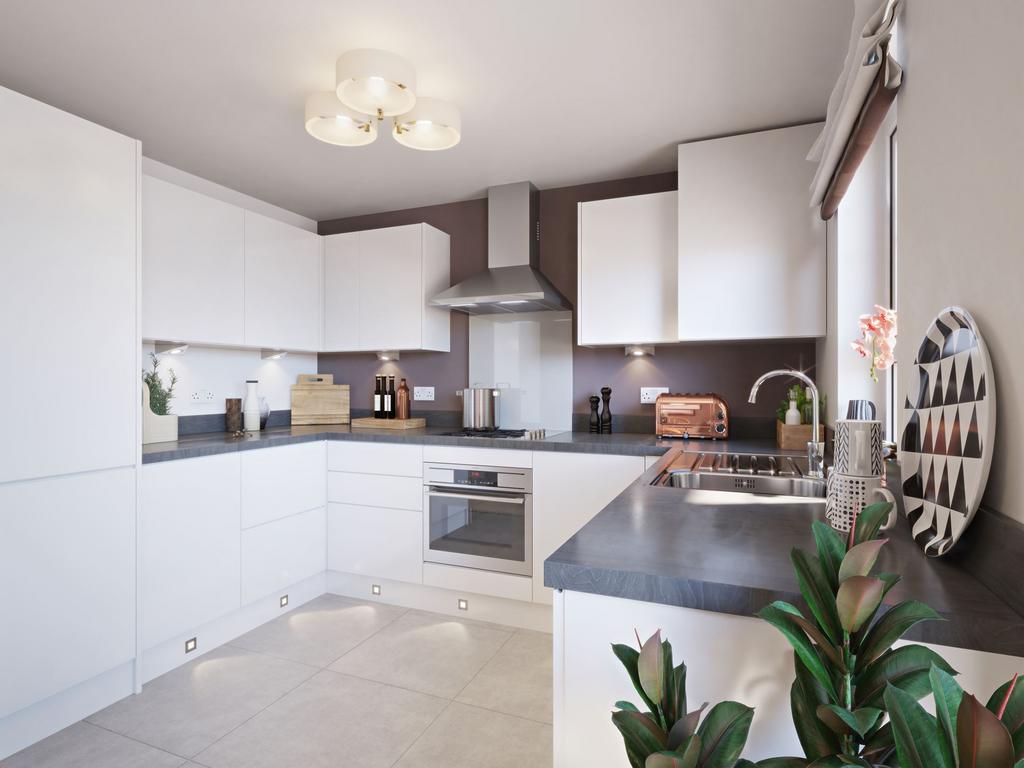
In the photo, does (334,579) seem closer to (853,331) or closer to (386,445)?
(386,445)

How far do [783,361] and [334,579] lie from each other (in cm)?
280

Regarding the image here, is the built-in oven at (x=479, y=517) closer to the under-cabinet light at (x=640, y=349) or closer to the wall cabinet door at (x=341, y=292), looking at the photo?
the under-cabinet light at (x=640, y=349)

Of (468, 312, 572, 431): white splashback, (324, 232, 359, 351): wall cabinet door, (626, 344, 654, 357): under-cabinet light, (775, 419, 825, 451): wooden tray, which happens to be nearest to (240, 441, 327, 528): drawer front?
(324, 232, 359, 351): wall cabinet door

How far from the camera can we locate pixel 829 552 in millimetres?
664

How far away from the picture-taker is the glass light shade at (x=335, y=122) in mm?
2098

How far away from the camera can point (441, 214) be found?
12.3 ft

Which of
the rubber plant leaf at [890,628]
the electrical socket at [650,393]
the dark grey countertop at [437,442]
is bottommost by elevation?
the dark grey countertop at [437,442]

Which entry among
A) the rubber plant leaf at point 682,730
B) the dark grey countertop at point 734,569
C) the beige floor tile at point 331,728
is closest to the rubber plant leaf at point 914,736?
the rubber plant leaf at point 682,730

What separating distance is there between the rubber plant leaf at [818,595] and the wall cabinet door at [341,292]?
3295 mm

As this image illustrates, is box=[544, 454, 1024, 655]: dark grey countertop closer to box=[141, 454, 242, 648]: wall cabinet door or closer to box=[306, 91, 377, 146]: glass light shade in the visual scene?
box=[306, 91, 377, 146]: glass light shade

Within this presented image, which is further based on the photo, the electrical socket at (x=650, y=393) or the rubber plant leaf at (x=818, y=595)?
the electrical socket at (x=650, y=393)

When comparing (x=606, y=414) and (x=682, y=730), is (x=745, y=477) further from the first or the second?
(x=682, y=730)

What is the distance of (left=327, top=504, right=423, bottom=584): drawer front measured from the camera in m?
3.07

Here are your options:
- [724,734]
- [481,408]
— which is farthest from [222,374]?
[724,734]
